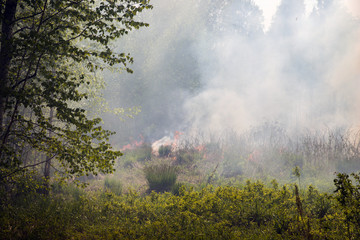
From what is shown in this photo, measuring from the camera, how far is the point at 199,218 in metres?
4.36

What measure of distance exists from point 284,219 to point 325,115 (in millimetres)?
18205

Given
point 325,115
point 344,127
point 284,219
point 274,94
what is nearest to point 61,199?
point 284,219

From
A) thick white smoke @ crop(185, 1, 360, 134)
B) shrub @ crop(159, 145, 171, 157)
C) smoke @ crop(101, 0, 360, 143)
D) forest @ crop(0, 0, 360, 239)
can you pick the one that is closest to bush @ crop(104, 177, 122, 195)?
forest @ crop(0, 0, 360, 239)

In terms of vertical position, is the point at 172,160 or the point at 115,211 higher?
the point at 172,160

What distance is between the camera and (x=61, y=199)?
6926 millimetres

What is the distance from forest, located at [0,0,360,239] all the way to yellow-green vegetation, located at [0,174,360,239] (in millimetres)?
32

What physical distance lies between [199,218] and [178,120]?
18377mm

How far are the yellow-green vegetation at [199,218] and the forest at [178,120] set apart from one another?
0.03m

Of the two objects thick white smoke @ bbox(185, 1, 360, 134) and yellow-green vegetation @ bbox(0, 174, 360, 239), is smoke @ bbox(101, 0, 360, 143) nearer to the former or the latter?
thick white smoke @ bbox(185, 1, 360, 134)

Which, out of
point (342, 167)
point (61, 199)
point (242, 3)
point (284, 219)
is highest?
point (242, 3)

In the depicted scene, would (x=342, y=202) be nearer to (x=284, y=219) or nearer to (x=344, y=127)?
(x=284, y=219)

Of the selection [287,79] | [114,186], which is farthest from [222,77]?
[114,186]

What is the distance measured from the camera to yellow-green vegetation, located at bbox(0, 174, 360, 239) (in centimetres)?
365

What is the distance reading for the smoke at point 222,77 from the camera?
20.9m
